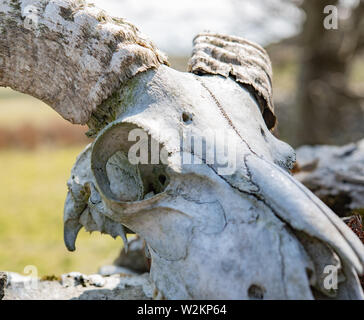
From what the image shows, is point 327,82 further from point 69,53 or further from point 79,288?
point 69,53

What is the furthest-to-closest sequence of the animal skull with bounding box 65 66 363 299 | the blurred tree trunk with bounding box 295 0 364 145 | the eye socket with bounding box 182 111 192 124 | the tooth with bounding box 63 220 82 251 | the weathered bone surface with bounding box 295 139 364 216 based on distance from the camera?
the blurred tree trunk with bounding box 295 0 364 145, the weathered bone surface with bounding box 295 139 364 216, the tooth with bounding box 63 220 82 251, the eye socket with bounding box 182 111 192 124, the animal skull with bounding box 65 66 363 299

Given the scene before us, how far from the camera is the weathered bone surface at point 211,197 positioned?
66.4 inches

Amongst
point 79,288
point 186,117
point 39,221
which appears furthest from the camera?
point 39,221

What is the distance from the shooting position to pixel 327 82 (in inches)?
393

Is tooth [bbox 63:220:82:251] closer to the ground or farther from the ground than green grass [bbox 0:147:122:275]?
closer to the ground

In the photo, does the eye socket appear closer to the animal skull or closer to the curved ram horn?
the animal skull

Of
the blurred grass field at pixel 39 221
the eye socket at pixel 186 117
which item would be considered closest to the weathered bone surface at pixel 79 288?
the blurred grass field at pixel 39 221

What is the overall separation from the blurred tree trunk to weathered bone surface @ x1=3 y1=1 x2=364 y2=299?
7408mm

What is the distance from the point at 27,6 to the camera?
2.17 meters

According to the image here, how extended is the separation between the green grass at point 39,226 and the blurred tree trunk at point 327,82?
463cm

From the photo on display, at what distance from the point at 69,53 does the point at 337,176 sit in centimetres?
204

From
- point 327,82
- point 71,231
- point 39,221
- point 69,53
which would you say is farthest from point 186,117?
point 327,82

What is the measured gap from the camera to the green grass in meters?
5.56

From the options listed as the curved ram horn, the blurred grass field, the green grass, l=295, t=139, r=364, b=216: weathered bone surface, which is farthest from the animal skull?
the green grass
